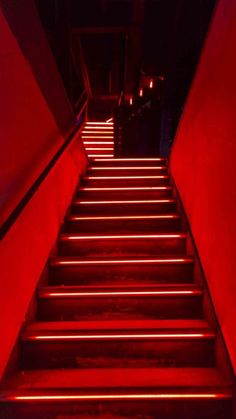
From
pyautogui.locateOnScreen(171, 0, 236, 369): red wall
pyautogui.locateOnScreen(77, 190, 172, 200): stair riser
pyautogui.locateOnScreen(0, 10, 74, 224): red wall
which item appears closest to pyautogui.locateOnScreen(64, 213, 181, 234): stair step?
pyautogui.locateOnScreen(171, 0, 236, 369): red wall

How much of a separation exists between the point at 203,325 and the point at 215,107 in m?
1.44

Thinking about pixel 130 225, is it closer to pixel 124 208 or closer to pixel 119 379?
pixel 124 208

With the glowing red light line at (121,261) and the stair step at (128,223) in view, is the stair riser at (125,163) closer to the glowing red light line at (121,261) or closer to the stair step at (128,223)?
the stair step at (128,223)

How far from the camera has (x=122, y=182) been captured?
4555 millimetres

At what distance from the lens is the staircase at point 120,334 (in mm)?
1891

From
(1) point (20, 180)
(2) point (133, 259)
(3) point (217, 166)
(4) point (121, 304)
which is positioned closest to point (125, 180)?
(2) point (133, 259)

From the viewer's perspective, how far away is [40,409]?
6.21ft

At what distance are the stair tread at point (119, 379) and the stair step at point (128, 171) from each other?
2.94 meters

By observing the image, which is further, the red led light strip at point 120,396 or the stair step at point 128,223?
the stair step at point 128,223

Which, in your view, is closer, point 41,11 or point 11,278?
point 11,278

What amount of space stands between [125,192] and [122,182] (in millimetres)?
315

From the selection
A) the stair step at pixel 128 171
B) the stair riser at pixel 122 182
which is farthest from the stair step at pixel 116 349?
the stair step at pixel 128 171

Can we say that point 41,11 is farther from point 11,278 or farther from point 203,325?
point 203,325

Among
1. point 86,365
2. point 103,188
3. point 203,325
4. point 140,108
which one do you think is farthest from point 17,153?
point 140,108
